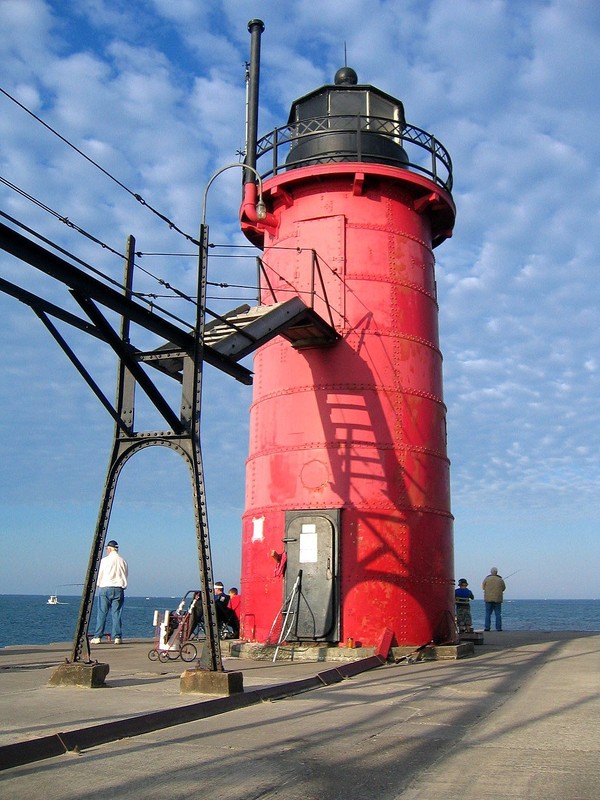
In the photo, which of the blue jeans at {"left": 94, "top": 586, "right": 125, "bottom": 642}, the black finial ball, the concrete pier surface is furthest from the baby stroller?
the black finial ball

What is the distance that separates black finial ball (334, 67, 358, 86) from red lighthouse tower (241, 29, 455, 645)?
1.43 meters

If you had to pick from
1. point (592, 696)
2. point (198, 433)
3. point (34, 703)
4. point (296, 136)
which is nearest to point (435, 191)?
point (296, 136)

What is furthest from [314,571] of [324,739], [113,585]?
[324,739]

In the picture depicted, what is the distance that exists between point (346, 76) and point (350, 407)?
821 centimetres

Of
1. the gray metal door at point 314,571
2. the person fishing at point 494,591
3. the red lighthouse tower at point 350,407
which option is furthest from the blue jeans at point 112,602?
the person fishing at point 494,591

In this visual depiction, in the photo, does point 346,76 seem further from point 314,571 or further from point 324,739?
point 324,739

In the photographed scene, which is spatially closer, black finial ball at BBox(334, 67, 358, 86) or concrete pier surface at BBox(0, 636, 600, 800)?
concrete pier surface at BBox(0, 636, 600, 800)

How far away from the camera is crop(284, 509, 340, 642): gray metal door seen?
530 inches

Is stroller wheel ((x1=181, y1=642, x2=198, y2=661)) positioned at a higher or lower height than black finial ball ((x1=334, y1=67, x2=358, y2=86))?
lower

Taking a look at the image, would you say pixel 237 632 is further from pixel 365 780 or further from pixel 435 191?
pixel 365 780

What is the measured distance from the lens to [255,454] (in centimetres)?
1538

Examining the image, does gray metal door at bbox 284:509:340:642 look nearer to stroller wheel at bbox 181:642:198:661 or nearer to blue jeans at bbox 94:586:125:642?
stroller wheel at bbox 181:642:198:661

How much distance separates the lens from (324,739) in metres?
6.32

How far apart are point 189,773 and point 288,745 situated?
1.17 m
